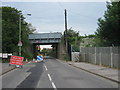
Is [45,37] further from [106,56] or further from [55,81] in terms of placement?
[55,81]

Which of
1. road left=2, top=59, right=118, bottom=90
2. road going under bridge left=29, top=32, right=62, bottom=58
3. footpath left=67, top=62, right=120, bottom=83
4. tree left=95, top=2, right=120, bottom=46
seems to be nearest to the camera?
road left=2, top=59, right=118, bottom=90

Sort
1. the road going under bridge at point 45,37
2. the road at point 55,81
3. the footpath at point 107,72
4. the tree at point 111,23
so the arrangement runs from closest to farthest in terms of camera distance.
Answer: the road at point 55,81, the footpath at point 107,72, the tree at point 111,23, the road going under bridge at point 45,37

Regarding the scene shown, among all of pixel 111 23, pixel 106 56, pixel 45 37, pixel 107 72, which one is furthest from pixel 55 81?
pixel 45 37

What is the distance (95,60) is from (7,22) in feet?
78.1

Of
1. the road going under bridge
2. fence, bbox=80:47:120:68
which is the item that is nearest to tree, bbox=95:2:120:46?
fence, bbox=80:47:120:68

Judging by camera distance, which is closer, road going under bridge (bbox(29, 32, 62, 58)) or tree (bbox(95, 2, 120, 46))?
tree (bbox(95, 2, 120, 46))

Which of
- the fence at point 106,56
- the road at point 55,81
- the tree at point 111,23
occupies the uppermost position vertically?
the tree at point 111,23

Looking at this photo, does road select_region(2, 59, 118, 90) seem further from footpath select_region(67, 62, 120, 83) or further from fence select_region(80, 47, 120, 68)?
fence select_region(80, 47, 120, 68)

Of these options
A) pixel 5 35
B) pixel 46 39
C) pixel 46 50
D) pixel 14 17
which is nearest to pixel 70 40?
pixel 46 39

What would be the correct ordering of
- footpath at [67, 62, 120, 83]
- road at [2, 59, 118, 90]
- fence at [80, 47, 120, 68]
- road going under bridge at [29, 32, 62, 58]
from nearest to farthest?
road at [2, 59, 118, 90] < footpath at [67, 62, 120, 83] < fence at [80, 47, 120, 68] < road going under bridge at [29, 32, 62, 58]

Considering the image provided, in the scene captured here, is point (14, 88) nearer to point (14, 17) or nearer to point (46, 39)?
point (14, 17)

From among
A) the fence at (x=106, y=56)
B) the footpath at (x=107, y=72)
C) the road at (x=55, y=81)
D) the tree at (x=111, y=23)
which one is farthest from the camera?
the fence at (x=106, y=56)

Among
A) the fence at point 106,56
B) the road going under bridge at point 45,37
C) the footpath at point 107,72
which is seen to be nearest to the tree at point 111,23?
the fence at point 106,56

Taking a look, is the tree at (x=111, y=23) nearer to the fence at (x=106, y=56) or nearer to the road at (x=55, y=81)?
the fence at (x=106, y=56)
